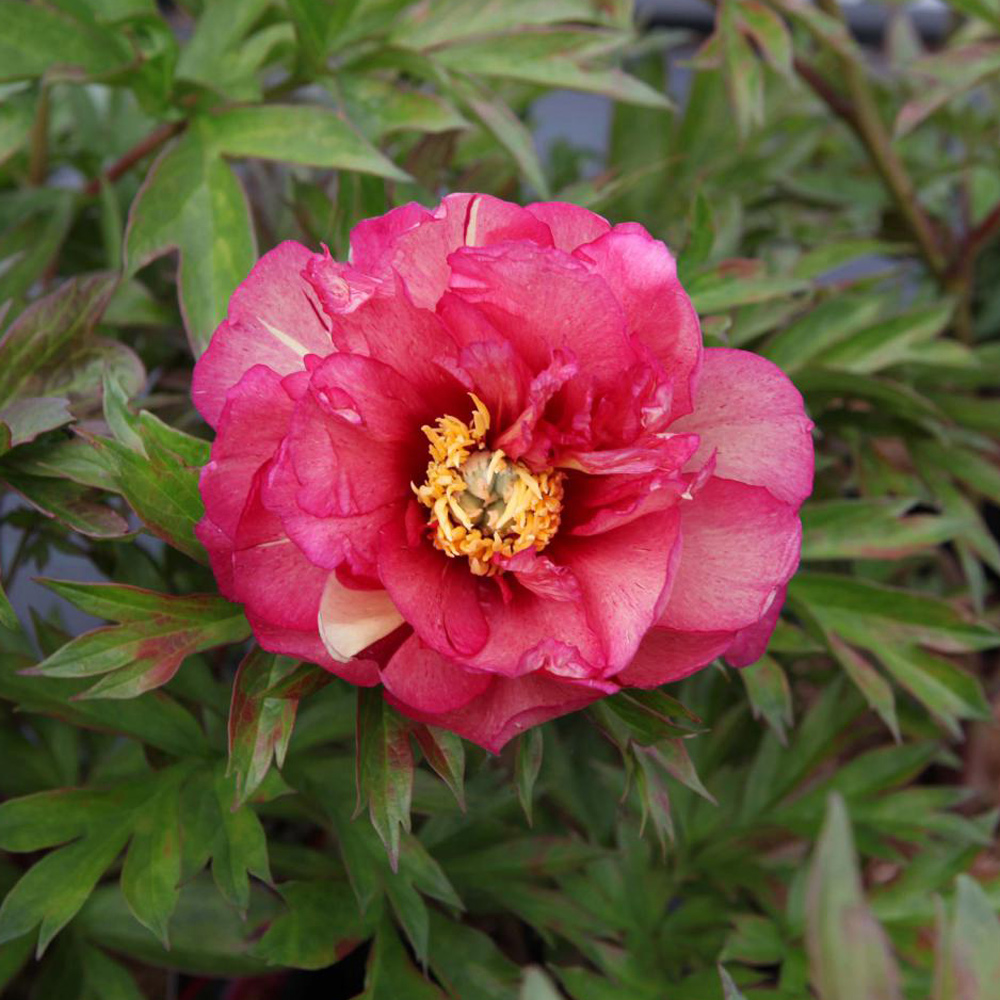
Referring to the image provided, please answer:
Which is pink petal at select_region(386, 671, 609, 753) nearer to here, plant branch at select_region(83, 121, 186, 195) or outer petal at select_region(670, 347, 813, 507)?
outer petal at select_region(670, 347, 813, 507)

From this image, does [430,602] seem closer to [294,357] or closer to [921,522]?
[294,357]

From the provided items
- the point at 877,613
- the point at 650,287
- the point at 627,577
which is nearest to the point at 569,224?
the point at 650,287

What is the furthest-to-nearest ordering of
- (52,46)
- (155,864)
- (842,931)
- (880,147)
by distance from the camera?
(880,147) → (52,46) → (155,864) → (842,931)

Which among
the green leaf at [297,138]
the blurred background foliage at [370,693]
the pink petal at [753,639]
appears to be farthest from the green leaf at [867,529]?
the green leaf at [297,138]

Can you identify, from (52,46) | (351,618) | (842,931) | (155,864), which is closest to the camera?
(842,931)

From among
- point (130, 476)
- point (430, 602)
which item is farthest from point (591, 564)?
point (130, 476)

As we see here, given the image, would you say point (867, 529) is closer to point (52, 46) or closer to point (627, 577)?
point (627, 577)
